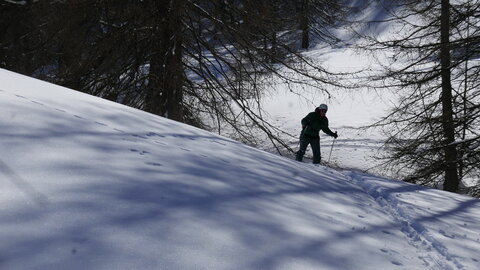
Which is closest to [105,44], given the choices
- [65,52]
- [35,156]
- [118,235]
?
[65,52]

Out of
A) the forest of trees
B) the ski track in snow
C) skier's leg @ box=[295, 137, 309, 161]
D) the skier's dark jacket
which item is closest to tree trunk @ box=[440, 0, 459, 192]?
the forest of trees

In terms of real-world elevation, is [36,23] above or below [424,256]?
above

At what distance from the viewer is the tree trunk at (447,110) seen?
9.59 meters

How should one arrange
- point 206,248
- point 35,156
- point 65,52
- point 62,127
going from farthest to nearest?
point 65,52 < point 62,127 < point 35,156 < point 206,248

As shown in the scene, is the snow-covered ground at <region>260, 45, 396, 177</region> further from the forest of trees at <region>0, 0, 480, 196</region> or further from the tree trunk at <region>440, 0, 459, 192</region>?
the forest of trees at <region>0, 0, 480, 196</region>

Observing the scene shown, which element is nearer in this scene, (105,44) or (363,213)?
(363,213)

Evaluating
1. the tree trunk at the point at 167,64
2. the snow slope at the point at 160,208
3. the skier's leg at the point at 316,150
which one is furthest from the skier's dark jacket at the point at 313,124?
the snow slope at the point at 160,208

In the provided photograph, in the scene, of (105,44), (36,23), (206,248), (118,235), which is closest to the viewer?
(118,235)

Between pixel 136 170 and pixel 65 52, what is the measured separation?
28.4 ft

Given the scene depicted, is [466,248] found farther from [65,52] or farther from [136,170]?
[65,52]

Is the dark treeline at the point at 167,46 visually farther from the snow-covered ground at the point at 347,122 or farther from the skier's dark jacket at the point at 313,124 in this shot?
the snow-covered ground at the point at 347,122

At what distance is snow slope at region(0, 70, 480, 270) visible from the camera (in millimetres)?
1538

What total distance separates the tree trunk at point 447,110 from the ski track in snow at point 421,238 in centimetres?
515

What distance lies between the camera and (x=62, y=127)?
101 inches
